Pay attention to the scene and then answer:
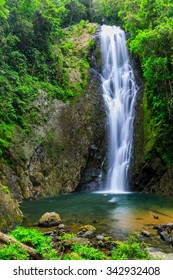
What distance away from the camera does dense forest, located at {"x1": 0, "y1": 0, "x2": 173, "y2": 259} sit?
16562 millimetres

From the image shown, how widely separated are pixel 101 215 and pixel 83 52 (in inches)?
720

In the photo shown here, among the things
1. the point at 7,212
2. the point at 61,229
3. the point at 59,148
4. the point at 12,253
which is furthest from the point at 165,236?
the point at 59,148

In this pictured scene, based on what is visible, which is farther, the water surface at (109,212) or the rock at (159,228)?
the water surface at (109,212)

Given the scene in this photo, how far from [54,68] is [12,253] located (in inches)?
733

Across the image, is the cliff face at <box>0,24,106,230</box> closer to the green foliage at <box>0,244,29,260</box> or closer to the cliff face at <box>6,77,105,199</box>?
the cliff face at <box>6,77,105,199</box>

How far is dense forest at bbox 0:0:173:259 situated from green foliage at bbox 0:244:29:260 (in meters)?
10.1

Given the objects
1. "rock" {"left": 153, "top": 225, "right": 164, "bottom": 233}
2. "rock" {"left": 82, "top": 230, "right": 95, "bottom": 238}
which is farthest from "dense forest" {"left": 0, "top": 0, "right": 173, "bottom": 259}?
"rock" {"left": 153, "top": 225, "right": 164, "bottom": 233}

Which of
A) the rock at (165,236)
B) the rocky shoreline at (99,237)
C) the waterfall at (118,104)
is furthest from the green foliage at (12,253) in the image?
the waterfall at (118,104)

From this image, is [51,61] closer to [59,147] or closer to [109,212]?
[59,147]

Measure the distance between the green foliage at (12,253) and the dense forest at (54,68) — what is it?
33.1ft

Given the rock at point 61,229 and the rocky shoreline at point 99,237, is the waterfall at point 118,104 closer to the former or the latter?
the rocky shoreline at point 99,237

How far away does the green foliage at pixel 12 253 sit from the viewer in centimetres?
497

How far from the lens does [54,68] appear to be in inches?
865
